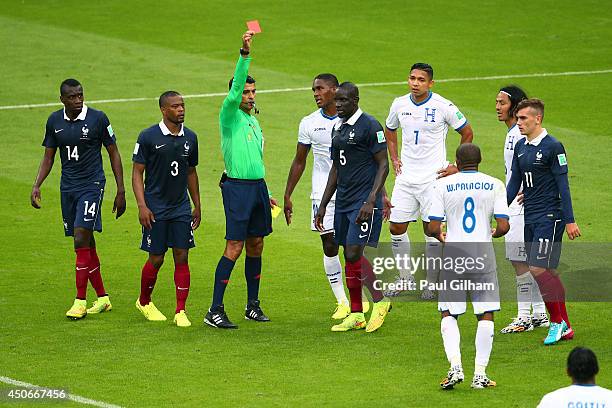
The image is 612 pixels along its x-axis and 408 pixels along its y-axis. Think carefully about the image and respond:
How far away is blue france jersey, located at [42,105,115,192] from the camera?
13.7 m

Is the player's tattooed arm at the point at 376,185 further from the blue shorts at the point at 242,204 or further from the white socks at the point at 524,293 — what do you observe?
the white socks at the point at 524,293

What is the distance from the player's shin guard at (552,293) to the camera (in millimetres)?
12172

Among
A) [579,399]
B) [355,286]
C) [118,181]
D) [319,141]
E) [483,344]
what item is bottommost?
[483,344]

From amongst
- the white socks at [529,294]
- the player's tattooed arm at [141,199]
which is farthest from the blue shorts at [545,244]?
the player's tattooed arm at [141,199]

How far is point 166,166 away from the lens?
13297 millimetres

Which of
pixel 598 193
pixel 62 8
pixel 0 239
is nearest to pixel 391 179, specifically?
pixel 598 193

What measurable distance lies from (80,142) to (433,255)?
4.41 meters

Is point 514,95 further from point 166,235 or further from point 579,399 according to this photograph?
point 579,399

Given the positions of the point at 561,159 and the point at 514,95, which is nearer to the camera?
the point at 561,159

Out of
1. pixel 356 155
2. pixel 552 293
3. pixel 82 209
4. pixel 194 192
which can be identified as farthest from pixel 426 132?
pixel 82 209

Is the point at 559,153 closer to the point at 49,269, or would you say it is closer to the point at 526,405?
the point at 526,405

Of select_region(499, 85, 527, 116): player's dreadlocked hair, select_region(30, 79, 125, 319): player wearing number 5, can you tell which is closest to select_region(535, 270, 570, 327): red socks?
select_region(499, 85, 527, 116): player's dreadlocked hair

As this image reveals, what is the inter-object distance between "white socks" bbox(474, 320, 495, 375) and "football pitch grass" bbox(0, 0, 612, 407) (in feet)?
0.81

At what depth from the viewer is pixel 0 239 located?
17.3 m
